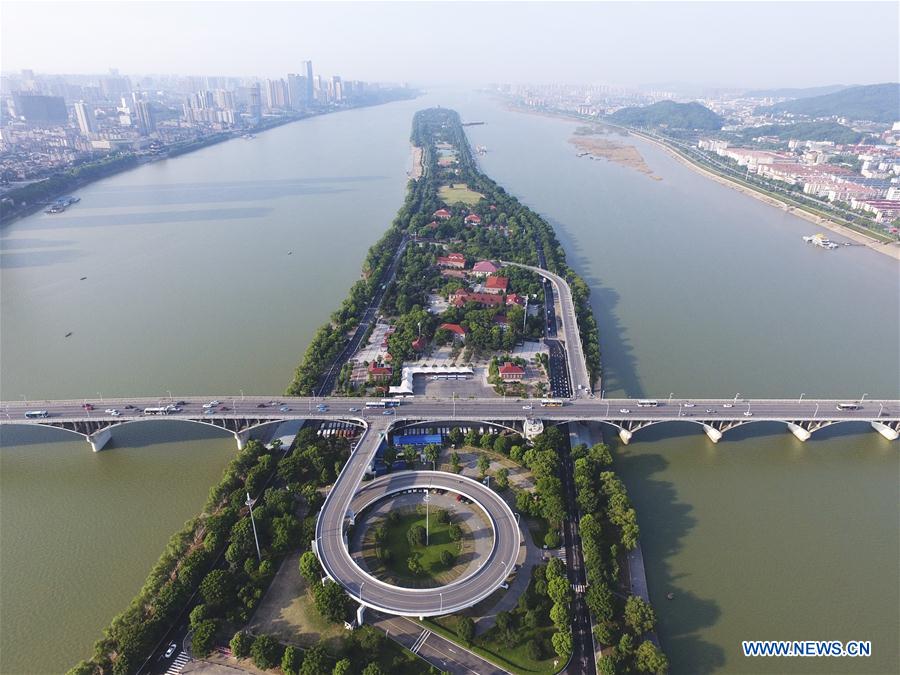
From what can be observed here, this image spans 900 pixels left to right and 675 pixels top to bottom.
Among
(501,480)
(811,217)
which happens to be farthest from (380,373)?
(811,217)

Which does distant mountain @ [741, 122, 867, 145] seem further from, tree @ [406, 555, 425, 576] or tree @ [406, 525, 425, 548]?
tree @ [406, 555, 425, 576]

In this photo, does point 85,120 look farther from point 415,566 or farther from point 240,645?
point 415,566

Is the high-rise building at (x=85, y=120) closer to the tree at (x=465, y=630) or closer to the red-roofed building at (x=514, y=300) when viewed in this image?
the red-roofed building at (x=514, y=300)

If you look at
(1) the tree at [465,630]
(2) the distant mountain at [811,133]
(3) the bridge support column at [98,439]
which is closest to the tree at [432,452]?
(1) the tree at [465,630]

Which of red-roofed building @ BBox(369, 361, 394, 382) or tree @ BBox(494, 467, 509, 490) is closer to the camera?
tree @ BBox(494, 467, 509, 490)

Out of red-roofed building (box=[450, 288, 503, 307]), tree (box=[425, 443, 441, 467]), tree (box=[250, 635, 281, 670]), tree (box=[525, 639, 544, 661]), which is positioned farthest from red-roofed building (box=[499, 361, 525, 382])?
tree (box=[250, 635, 281, 670])
